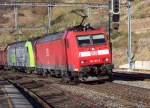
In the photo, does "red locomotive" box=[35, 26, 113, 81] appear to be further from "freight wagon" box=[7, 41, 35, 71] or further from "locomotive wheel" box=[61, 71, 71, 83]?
"freight wagon" box=[7, 41, 35, 71]

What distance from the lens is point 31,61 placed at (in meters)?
48.1

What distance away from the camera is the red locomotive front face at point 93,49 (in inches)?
1116

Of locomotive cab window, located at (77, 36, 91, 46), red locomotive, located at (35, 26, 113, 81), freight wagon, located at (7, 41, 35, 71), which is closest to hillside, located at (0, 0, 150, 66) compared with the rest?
freight wagon, located at (7, 41, 35, 71)

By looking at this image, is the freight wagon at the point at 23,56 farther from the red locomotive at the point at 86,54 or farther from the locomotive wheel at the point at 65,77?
the red locomotive at the point at 86,54

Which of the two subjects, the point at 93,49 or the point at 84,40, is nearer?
the point at 93,49

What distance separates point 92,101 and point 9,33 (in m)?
129

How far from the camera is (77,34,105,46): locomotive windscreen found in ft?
94.8

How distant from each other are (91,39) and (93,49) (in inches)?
26.9

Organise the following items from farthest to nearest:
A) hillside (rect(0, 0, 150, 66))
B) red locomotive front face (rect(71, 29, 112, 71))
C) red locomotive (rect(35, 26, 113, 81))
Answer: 1. hillside (rect(0, 0, 150, 66))
2. red locomotive front face (rect(71, 29, 112, 71))
3. red locomotive (rect(35, 26, 113, 81))

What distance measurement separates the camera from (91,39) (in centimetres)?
2906

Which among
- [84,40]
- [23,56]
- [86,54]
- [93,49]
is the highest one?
[84,40]

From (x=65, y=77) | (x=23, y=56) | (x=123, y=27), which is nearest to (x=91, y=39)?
(x=65, y=77)

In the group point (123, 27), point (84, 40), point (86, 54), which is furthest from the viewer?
point (123, 27)

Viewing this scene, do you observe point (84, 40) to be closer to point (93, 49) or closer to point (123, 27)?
point (93, 49)
